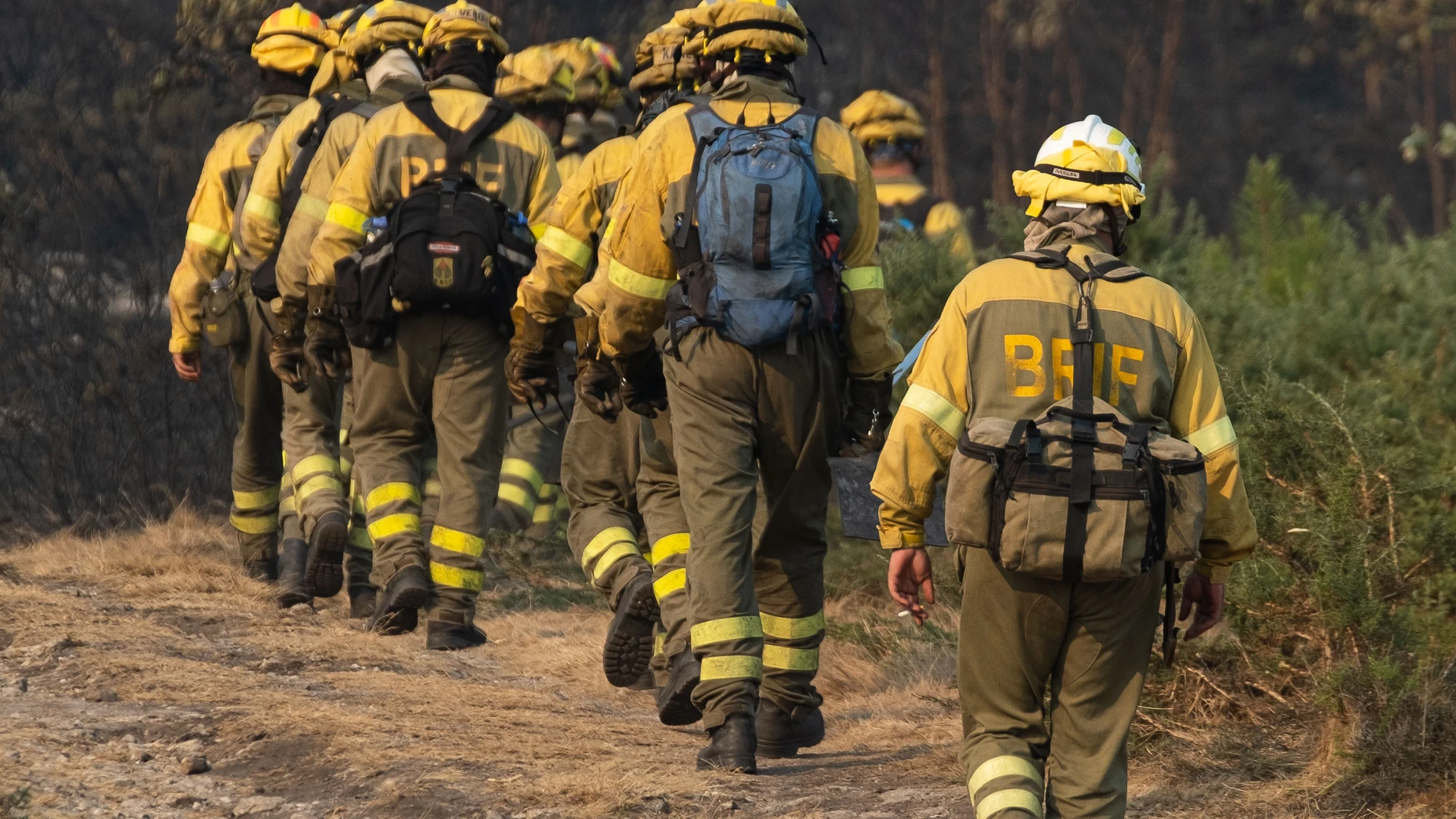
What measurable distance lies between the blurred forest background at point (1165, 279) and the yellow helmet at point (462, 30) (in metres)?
2.82

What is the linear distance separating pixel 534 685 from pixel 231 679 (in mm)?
1096

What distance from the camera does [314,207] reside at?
761cm

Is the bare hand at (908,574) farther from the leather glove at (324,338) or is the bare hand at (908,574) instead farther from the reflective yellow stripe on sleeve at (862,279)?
the leather glove at (324,338)

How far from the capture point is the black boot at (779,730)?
584 centimetres

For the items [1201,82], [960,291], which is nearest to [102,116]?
[960,291]

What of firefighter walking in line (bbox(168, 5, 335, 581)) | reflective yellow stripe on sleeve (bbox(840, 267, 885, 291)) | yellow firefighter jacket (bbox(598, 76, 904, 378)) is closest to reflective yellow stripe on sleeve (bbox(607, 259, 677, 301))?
yellow firefighter jacket (bbox(598, 76, 904, 378))

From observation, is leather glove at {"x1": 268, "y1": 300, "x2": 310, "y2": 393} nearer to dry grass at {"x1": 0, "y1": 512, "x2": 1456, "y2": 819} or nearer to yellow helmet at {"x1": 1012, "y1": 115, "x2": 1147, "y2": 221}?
dry grass at {"x1": 0, "y1": 512, "x2": 1456, "y2": 819}

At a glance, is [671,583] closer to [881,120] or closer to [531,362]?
[531,362]

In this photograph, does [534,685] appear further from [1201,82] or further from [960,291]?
[1201,82]

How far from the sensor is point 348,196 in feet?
23.9

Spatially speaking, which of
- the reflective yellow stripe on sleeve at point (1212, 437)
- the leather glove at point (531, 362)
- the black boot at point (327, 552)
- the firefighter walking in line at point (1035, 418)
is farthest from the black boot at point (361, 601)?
the reflective yellow stripe on sleeve at point (1212, 437)

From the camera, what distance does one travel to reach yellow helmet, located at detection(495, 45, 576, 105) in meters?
8.52

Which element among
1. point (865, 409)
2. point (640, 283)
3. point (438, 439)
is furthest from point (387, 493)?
point (865, 409)

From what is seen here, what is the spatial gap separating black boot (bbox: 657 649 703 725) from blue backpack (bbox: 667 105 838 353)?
96 centimetres
